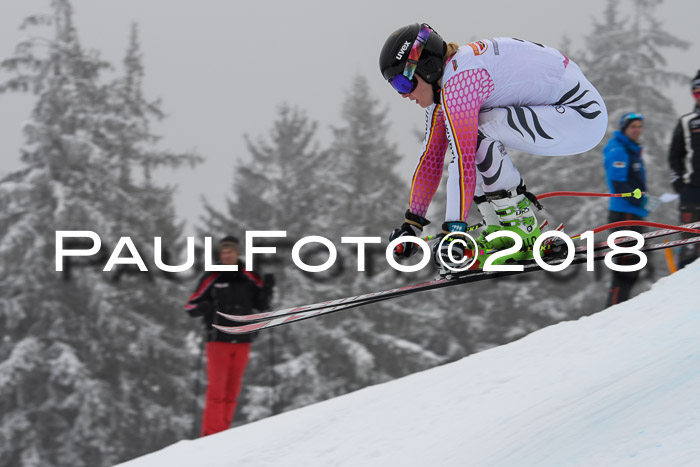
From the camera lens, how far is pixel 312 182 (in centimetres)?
2106

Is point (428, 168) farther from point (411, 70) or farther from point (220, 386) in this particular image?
point (220, 386)

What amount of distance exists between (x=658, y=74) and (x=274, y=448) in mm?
17574

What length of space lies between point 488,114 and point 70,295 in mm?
14239

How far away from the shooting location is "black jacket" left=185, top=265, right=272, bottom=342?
5.32 meters

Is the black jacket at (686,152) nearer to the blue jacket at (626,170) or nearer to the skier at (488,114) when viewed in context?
the blue jacket at (626,170)

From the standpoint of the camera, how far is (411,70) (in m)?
3.40

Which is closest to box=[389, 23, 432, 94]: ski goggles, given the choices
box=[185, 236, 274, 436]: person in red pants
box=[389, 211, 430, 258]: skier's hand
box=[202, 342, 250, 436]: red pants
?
box=[389, 211, 430, 258]: skier's hand

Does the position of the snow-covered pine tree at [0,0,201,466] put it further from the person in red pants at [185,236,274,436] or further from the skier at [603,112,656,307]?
the skier at [603,112,656,307]

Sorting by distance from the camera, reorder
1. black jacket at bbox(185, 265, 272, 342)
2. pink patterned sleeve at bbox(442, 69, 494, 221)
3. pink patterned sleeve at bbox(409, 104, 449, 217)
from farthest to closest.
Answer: black jacket at bbox(185, 265, 272, 342) → pink patterned sleeve at bbox(409, 104, 449, 217) → pink patterned sleeve at bbox(442, 69, 494, 221)

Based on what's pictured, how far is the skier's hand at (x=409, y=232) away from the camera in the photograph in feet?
11.9

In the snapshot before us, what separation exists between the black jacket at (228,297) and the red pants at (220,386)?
8cm

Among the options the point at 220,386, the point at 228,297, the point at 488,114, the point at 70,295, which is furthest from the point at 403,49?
the point at 70,295

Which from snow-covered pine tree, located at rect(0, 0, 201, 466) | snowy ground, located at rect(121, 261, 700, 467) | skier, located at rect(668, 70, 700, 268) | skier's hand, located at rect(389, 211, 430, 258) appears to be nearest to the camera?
snowy ground, located at rect(121, 261, 700, 467)

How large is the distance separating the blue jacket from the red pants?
313 cm
